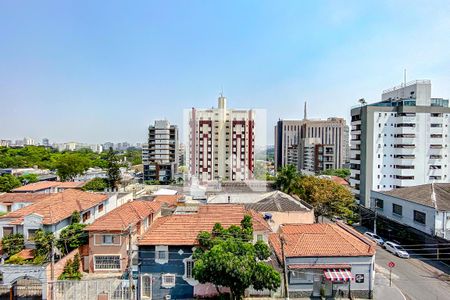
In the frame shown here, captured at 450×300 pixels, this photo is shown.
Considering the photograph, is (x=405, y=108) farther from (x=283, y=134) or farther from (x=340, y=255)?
(x=283, y=134)

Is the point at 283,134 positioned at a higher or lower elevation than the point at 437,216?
higher

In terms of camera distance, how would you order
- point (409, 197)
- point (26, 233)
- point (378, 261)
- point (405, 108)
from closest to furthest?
point (26, 233), point (378, 261), point (409, 197), point (405, 108)

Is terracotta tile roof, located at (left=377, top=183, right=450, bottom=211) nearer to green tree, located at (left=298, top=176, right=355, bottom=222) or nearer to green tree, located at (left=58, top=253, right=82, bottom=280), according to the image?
green tree, located at (left=298, top=176, right=355, bottom=222)

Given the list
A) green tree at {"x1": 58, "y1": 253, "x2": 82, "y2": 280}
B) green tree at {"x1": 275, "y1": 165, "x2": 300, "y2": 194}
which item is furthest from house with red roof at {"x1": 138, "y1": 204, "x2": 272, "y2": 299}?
green tree at {"x1": 275, "y1": 165, "x2": 300, "y2": 194}

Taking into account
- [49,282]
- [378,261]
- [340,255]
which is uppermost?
[340,255]

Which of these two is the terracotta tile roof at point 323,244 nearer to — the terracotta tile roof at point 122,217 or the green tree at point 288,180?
the terracotta tile roof at point 122,217

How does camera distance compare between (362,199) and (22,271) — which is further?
(362,199)

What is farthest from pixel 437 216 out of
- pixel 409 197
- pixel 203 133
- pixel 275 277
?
pixel 203 133

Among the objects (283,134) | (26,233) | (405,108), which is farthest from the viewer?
(283,134)
